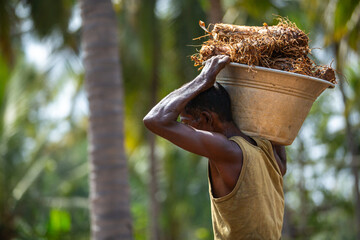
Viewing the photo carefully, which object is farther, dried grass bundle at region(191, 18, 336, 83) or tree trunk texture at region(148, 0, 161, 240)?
tree trunk texture at region(148, 0, 161, 240)

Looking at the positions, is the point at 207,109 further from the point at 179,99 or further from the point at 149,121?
the point at 149,121

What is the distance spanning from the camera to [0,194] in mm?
16016

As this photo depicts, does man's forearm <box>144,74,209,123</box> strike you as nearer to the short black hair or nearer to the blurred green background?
the short black hair

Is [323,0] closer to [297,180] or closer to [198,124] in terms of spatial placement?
[297,180]

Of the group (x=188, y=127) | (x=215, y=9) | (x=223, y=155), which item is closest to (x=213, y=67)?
(x=188, y=127)

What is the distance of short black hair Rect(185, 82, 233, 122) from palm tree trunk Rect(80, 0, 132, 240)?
3619 mm

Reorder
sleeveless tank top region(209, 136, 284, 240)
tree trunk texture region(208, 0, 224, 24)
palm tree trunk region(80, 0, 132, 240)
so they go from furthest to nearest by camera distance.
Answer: tree trunk texture region(208, 0, 224, 24) → palm tree trunk region(80, 0, 132, 240) → sleeveless tank top region(209, 136, 284, 240)

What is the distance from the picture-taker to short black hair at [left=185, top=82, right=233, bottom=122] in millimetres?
3334

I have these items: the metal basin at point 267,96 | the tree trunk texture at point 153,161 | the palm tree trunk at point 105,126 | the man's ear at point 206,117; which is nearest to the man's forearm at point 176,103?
the man's ear at point 206,117

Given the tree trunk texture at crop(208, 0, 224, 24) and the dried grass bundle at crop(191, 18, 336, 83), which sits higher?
the tree trunk texture at crop(208, 0, 224, 24)

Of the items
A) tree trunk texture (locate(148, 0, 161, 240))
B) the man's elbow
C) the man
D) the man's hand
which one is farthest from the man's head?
tree trunk texture (locate(148, 0, 161, 240))

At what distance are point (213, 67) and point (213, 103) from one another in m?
0.20

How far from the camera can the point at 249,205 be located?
3.18 m

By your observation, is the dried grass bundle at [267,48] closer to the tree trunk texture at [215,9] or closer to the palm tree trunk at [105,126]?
the palm tree trunk at [105,126]
